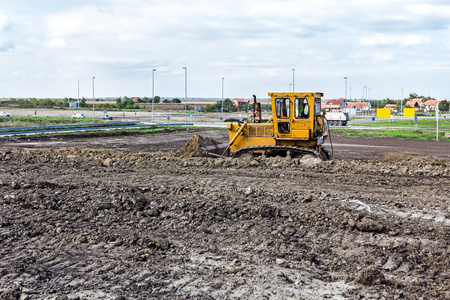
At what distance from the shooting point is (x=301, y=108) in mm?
16844

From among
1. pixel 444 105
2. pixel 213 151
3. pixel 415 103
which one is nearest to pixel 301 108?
pixel 213 151

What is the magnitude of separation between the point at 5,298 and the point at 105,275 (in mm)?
1264

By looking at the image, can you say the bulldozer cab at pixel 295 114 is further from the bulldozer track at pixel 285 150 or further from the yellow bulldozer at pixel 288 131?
the bulldozer track at pixel 285 150

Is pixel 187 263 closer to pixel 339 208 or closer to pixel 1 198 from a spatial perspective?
pixel 339 208

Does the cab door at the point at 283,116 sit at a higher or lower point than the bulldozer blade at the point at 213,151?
higher

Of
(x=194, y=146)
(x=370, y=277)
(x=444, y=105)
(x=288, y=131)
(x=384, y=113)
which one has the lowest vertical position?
(x=370, y=277)

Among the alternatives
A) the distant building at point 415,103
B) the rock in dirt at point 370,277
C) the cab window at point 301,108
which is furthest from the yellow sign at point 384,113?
the distant building at point 415,103

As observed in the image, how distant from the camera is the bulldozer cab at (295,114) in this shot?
16.7 metres

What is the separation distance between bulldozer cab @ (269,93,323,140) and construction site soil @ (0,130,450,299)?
126 inches

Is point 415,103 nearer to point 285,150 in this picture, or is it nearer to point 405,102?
point 405,102

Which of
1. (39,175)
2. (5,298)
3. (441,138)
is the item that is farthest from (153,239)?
(441,138)

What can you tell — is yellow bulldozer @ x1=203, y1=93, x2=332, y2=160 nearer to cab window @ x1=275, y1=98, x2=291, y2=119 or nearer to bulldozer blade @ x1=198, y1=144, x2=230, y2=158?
cab window @ x1=275, y1=98, x2=291, y2=119

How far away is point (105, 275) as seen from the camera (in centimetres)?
652

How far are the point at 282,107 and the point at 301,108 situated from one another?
671mm
